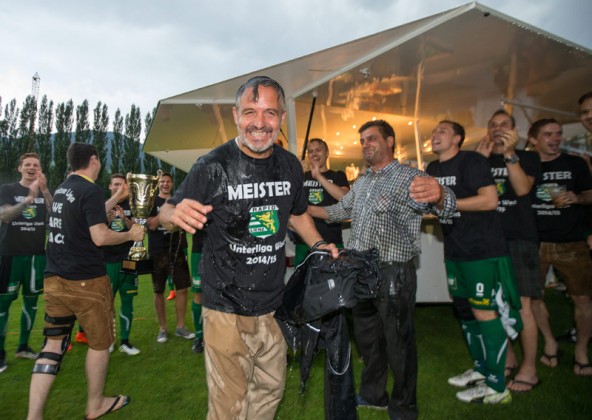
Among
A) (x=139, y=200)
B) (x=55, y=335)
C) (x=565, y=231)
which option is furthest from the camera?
(x=565, y=231)

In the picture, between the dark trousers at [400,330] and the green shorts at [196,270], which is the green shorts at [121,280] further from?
the dark trousers at [400,330]

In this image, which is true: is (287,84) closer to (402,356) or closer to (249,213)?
(249,213)

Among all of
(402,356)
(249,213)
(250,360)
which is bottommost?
(402,356)

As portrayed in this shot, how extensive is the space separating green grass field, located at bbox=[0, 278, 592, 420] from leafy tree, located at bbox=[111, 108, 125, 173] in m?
37.7

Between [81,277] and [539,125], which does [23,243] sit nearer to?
[81,277]

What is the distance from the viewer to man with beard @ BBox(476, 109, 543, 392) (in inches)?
137

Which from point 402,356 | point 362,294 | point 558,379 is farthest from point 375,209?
point 558,379

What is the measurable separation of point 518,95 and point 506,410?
17.7 feet

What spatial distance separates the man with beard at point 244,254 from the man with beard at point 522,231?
2512 mm

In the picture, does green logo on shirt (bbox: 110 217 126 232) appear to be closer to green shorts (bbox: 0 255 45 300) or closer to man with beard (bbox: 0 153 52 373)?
man with beard (bbox: 0 153 52 373)

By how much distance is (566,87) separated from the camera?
5547mm

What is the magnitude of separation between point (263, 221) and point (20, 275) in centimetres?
436

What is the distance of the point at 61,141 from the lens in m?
40.8

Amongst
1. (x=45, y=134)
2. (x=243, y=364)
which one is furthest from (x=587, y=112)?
(x=45, y=134)
